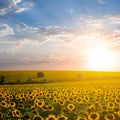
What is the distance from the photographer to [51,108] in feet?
58.9

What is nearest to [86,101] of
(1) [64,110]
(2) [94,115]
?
(1) [64,110]

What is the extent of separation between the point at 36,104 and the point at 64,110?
1.68 metres

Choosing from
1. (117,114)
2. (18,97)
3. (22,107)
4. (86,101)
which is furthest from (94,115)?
(18,97)

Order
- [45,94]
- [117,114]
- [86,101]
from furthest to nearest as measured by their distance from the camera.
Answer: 1. [45,94]
2. [86,101]
3. [117,114]

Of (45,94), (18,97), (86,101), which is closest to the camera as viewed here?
(86,101)

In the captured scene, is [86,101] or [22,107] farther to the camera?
[86,101]

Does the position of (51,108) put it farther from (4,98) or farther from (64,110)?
(4,98)

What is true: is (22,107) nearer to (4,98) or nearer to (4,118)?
(4,118)

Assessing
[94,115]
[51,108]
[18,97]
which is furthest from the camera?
[18,97]

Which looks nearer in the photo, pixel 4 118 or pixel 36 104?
pixel 4 118

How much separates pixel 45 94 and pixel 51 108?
7.03 meters

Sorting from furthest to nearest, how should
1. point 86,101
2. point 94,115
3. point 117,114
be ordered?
1. point 86,101
2. point 117,114
3. point 94,115

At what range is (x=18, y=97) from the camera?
904 inches

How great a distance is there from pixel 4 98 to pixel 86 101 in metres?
5.55
